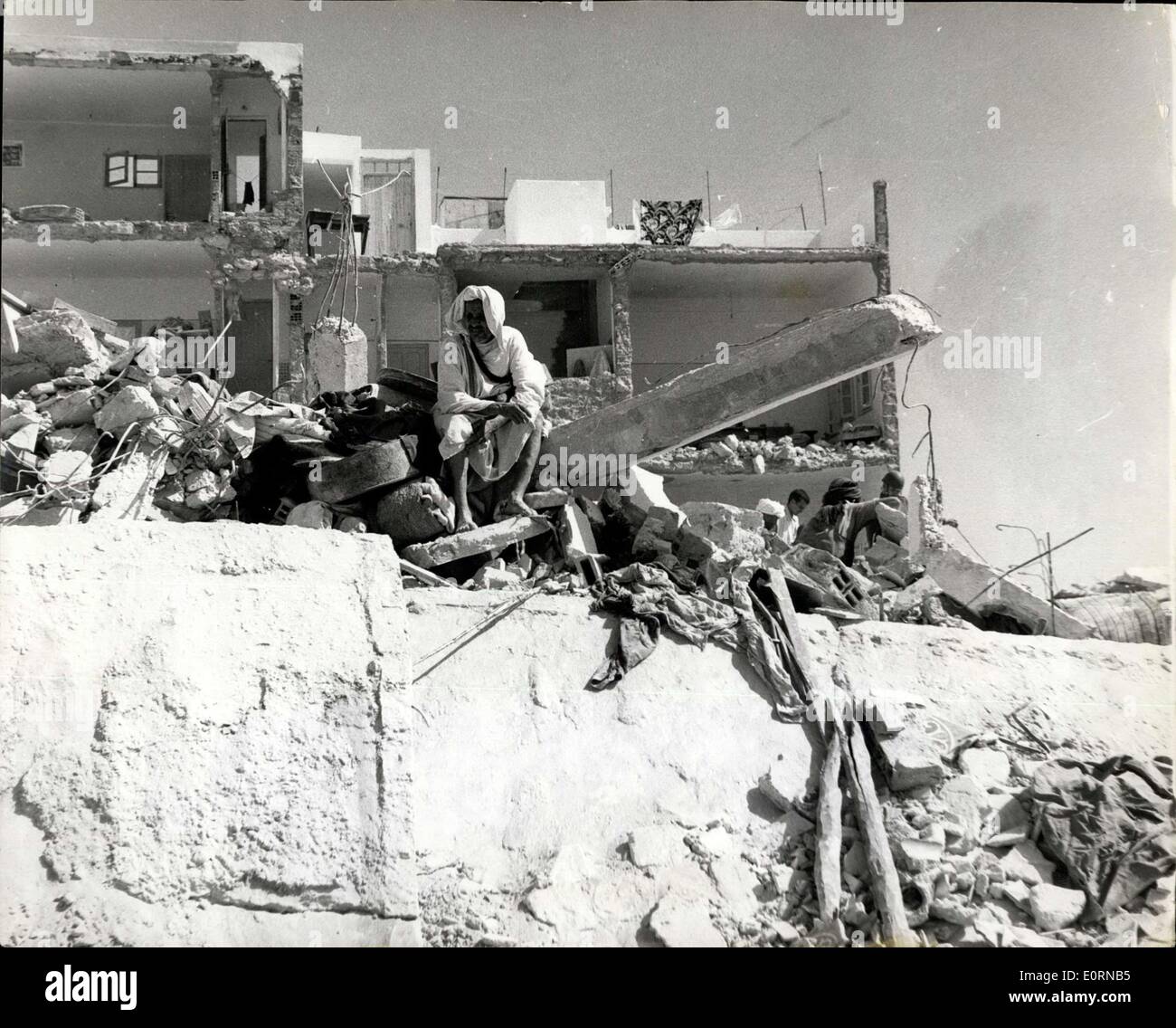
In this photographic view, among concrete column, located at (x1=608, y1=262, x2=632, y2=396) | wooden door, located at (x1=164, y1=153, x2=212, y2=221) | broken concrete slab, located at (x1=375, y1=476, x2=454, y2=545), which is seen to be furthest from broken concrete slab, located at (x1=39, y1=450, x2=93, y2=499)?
wooden door, located at (x1=164, y1=153, x2=212, y2=221)

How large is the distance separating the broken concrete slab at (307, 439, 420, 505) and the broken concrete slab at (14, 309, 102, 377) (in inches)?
115

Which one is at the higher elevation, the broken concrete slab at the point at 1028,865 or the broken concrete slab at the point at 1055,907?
the broken concrete slab at the point at 1028,865

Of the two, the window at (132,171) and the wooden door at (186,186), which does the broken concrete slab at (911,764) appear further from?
the window at (132,171)

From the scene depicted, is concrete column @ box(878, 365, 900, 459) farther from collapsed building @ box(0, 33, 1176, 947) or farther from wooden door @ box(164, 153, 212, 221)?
wooden door @ box(164, 153, 212, 221)

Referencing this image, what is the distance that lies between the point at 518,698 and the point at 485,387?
294 cm

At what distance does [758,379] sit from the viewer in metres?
7.82

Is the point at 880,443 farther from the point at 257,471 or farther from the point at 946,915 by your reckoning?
the point at 946,915

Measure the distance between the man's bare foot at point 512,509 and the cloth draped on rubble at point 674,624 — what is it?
1.16 meters

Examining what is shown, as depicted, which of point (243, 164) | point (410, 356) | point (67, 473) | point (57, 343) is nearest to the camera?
point (67, 473)

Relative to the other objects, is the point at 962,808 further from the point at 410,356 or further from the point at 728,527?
the point at 410,356

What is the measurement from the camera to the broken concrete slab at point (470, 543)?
7164mm

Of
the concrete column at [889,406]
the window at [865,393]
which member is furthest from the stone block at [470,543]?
the window at [865,393]

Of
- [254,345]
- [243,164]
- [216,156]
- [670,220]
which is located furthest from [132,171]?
[670,220]

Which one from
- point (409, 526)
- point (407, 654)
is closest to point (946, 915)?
point (407, 654)
